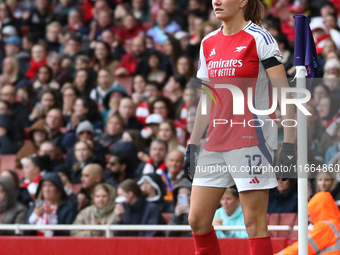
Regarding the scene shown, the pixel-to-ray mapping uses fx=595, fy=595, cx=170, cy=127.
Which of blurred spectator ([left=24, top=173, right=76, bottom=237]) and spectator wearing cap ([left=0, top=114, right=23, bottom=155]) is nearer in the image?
blurred spectator ([left=24, top=173, right=76, bottom=237])

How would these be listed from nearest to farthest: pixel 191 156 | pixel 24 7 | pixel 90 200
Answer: pixel 191 156 → pixel 90 200 → pixel 24 7

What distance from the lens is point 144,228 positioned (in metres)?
4.90

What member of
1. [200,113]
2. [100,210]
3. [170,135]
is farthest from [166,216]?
[200,113]

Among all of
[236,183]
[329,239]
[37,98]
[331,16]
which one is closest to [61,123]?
[37,98]

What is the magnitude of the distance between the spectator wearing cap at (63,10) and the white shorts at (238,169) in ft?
27.0

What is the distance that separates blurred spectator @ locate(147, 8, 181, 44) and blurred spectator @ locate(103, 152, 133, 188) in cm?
365

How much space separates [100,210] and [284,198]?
72.7 inches

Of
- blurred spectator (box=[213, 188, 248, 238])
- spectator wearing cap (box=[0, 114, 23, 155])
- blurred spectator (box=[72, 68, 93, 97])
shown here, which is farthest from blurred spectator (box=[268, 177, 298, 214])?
blurred spectator (box=[72, 68, 93, 97])

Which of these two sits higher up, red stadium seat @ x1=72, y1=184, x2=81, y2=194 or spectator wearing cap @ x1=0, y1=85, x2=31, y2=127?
spectator wearing cap @ x1=0, y1=85, x2=31, y2=127

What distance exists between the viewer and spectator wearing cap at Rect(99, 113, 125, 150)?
754 cm

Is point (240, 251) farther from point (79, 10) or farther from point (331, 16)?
point (79, 10)

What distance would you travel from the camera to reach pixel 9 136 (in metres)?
8.08

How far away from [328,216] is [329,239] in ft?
0.81

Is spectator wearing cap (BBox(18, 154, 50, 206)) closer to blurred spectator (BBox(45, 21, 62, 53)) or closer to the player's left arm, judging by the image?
blurred spectator (BBox(45, 21, 62, 53))
